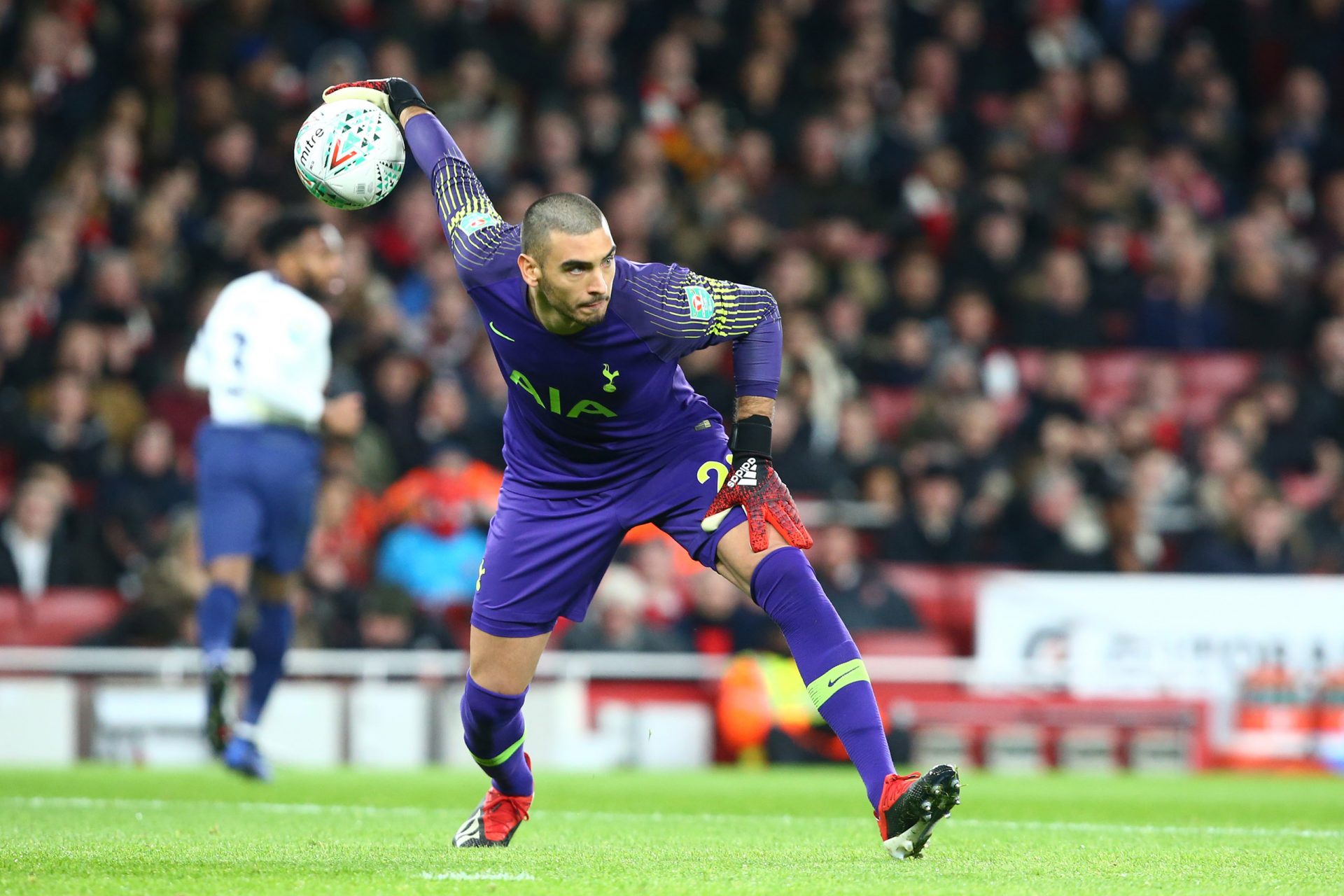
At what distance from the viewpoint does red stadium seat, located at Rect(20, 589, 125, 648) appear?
11930mm

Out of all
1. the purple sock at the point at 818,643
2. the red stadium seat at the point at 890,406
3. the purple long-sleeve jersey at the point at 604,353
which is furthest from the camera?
the red stadium seat at the point at 890,406

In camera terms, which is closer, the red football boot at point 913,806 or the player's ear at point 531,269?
the red football boot at point 913,806

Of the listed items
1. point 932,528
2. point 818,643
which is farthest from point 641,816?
point 932,528

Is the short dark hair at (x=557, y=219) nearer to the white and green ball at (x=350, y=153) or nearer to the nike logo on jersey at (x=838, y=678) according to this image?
the white and green ball at (x=350, y=153)

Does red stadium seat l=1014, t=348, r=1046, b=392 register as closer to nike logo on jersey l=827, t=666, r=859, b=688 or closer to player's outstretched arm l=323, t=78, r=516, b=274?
player's outstretched arm l=323, t=78, r=516, b=274

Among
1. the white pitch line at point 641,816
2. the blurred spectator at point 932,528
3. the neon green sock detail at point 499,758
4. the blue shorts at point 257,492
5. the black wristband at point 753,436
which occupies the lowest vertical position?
the white pitch line at point 641,816

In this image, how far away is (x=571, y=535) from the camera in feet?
18.8

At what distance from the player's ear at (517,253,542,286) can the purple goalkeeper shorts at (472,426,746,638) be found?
72 cm

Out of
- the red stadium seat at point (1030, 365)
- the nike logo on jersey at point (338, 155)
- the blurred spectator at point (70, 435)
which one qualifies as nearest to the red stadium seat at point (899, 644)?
the red stadium seat at point (1030, 365)

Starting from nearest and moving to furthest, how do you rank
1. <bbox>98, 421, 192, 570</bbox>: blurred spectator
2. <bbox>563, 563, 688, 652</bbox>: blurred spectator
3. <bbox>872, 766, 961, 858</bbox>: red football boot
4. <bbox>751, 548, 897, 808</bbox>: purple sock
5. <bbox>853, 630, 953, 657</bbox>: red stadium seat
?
1. <bbox>872, 766, 961, 858</bbox>: red football boot
2. <bbox>751, 548, 897, 808</bbox>: purple sock
3. <bbox>563, 563, 688, 652</bbox>: blurred spectator
4. <bbox>98, 421, 192, 570</bbox>: blurred spectator
5. <bbox>853, 630, 953, 657</bbox>: red stadium seat

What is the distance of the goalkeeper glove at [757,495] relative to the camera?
17.9ft

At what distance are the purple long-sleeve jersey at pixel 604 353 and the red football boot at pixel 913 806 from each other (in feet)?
3.97

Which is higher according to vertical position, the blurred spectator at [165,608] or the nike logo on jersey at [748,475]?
the nike logo on jersey at [748,475]

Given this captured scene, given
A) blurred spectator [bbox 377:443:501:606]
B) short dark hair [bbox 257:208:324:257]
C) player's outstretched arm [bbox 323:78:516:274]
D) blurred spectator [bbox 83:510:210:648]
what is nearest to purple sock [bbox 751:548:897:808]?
player's outstretched arm [bbox 323:78:516:274]
